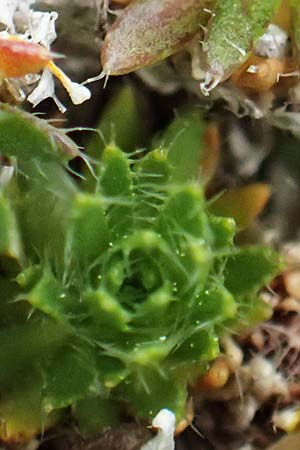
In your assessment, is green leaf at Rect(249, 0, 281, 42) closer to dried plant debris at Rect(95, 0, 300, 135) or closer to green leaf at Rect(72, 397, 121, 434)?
dried plant debris at Rect(95, 0, 300, 135)

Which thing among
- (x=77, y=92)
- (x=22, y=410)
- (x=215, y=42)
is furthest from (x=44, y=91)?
(x=22, y=410)

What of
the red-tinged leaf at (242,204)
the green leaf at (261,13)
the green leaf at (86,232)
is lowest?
the red-tinged leaf at (242,204)

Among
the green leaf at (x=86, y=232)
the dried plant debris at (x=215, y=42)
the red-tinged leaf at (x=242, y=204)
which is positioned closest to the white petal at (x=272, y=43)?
the dried plant debris at (x=215, y=42)

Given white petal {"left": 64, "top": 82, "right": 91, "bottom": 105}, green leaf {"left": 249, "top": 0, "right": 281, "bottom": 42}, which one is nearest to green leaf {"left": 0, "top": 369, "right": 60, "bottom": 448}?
white petal {"left": 64, "top": 82, "right": 91, "bottom": 105}

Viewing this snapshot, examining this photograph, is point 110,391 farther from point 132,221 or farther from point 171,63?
point 171,63

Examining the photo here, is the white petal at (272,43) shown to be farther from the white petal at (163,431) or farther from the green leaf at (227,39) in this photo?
the white petal at (163,431)

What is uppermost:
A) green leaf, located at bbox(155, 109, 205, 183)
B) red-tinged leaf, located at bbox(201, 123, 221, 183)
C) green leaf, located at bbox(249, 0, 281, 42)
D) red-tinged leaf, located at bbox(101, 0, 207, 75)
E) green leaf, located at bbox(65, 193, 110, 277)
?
green leaf, located at bbox(249, 0, 281, 42)
